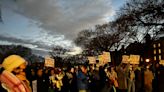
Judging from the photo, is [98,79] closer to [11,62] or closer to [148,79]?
[148,79]

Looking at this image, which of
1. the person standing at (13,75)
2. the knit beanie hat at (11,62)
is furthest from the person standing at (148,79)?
the knit beanie hat at (11,62)

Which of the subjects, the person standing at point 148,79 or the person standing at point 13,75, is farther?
the person standing at point 148,79

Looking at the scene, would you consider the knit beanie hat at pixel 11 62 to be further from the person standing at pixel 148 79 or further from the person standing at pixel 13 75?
the person standing at pixel 148 79

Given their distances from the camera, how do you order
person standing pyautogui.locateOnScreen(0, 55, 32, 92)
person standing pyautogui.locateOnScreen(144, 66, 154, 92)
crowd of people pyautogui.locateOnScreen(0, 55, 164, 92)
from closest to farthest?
person standing pyautogui.locateOnScreen(0, 55, 32, 92) → crowd of people pyautogui.locateOnScreen(0, 55, 164, 92) → person standing pyautogui.locateOnScreen(144, 66, 154, 92)

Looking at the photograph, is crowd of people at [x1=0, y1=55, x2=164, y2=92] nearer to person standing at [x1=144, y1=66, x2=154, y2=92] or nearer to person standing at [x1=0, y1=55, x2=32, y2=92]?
person standing at [x1=144, y1=66, x2=154, y2=92]

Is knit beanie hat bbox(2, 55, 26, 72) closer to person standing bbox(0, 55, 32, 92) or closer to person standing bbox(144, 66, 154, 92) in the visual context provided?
person standing bbox(0, 55, 32, 92)

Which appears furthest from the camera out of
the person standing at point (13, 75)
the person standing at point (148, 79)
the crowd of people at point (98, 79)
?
the person standing at point (148, 79)

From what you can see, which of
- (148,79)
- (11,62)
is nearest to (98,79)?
(148,79)

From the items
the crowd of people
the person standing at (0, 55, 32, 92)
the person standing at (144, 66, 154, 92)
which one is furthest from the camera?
the person standing at (144, 66, 154, 92)

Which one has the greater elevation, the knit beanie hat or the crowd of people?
the knit beanie hat

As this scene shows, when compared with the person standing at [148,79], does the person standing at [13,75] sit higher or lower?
higher

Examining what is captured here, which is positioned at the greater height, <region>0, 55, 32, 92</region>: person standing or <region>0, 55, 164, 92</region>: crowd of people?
<region>0, 55, 32, 92</region>: person standing

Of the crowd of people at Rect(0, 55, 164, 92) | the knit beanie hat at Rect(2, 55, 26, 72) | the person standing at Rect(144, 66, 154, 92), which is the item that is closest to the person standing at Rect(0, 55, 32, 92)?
the knit beanie hat at Rect(2, 55, 26, 72)

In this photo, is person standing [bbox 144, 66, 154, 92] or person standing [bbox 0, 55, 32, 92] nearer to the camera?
person standing [bbox 0, 55, 32, 92]
